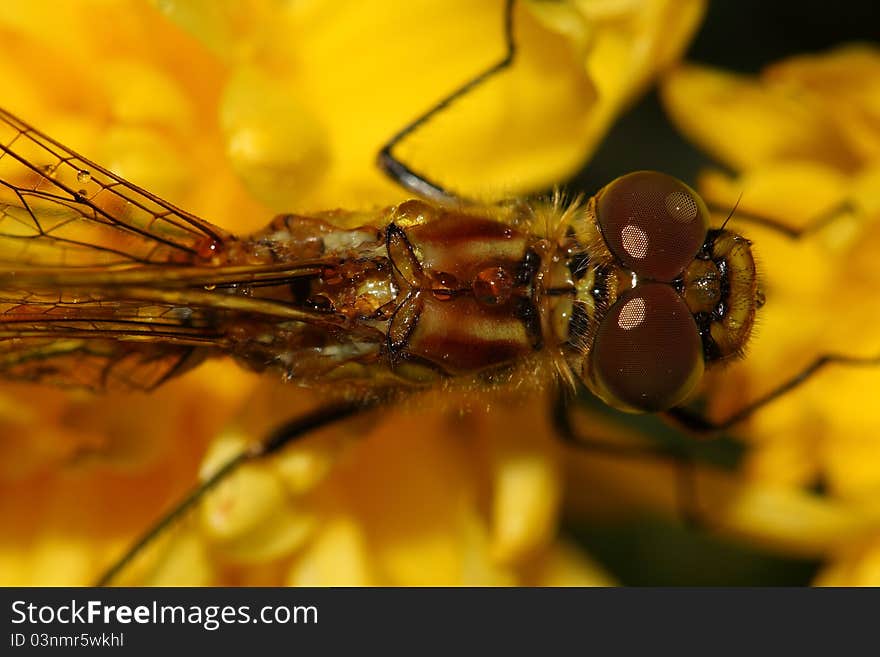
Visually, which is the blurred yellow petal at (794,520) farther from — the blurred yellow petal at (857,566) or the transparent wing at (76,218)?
the transparent wing at (76,218)

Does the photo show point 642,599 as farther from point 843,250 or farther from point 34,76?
point 34,76

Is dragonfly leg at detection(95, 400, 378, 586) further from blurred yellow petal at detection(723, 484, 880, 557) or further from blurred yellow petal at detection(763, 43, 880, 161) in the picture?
blurred yellow petal at detection(763, 43, 880, 161)

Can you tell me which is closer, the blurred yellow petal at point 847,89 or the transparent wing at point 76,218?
the transparent wing at point 76,218

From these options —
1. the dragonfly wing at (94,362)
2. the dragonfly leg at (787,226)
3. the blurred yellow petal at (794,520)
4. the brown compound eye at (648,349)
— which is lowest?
the blurred yellow petal at (794,520)

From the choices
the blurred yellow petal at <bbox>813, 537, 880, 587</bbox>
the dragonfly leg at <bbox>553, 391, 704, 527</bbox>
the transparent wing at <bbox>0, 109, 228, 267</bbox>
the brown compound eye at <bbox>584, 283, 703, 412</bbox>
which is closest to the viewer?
the brown compound eye at <bbox>584, 283, 703, 412</bbox>

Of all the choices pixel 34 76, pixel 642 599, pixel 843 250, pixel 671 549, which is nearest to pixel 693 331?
pixel 843 250

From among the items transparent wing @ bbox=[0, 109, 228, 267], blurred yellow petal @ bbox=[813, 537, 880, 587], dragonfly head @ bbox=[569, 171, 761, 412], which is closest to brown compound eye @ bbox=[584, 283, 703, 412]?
dragonfly head @ bbox=[569, 171, 761, 412]

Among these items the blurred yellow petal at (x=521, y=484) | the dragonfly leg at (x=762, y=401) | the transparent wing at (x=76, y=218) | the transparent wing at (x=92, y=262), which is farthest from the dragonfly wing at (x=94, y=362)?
the dragonfly leg at (x=762, y=401)
